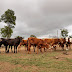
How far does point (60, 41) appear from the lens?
14.7 meters

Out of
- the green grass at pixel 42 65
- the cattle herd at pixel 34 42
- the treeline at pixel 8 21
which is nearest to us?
the green grass at pixel 42 65

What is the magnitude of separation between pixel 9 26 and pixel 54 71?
3553 centimetres

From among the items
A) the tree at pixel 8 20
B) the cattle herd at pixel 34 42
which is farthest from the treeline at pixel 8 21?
the cattle herd at pixel 34 42

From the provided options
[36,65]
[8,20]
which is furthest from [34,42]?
[8,20]

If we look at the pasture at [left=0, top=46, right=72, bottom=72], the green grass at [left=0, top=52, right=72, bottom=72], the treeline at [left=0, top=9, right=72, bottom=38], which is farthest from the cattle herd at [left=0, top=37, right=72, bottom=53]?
the treeline at [left=0, top=9, right=72, bottom=38]

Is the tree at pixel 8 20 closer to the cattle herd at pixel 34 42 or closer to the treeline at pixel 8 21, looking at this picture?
the treeline at pixel 8 21

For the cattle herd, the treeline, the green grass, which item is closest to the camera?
the green grass

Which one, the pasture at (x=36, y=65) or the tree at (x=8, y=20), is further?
the tree at (x=8, y=20)

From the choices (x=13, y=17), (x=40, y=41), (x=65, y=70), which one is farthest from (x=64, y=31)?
(x=65, y=70)

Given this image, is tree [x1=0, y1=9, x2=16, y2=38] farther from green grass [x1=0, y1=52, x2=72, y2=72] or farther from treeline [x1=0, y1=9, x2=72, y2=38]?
green grass [x1=0, y1=52, x2=72, y2=72]

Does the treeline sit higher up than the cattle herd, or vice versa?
the treeline

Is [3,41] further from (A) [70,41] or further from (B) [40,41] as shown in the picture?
(A) [70,41]

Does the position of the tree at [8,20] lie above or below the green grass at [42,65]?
above

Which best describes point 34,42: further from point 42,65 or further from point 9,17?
point 9,17
